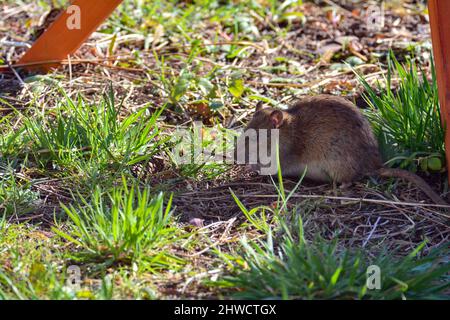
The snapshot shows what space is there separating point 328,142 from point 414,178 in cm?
55

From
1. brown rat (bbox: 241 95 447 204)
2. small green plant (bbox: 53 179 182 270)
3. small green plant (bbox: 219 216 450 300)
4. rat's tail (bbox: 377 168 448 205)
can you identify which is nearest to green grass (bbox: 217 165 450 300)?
small green plant (bbox: 219 216 450 300)

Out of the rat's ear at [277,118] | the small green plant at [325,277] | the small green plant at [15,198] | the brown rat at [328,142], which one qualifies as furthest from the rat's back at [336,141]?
the small green plant at [15,198]

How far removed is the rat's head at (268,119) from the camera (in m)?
4.69

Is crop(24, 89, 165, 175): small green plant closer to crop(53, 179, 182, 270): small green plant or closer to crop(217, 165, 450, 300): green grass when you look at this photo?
crop(53, 179, 182, 270): small green plant

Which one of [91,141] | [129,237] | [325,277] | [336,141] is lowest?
[325,277]

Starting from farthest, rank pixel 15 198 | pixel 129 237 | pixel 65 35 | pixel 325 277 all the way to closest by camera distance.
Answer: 1. pixel 65 35
2. pixel 15 198
3. pixel 129 237
4. pixel 325 277

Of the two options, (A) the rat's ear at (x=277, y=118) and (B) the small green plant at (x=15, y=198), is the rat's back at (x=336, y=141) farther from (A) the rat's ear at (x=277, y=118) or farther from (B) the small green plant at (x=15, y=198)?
(B) the small green plant at (x=15, y=198)

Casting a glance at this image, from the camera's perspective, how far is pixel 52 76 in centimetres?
573

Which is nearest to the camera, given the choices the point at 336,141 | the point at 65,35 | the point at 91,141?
the point at 336,141

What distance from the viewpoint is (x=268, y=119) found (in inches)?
188

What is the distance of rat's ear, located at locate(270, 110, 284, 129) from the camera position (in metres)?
4.68

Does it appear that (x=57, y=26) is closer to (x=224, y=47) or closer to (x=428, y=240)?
(x=224, y=47)

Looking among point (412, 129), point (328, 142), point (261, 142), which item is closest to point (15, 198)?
point (261, 142)

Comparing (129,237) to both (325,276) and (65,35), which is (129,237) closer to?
(325,276)
